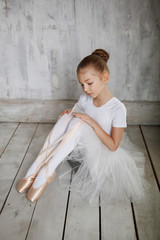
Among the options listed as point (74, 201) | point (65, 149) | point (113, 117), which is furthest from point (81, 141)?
point (74, 201)

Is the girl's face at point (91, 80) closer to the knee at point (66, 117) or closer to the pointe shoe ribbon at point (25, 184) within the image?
the knee at point (66, 117)

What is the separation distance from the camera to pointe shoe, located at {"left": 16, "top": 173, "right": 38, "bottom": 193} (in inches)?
51.6

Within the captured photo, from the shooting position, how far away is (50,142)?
4.44 ft

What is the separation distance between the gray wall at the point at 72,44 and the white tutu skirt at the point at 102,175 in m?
0.71

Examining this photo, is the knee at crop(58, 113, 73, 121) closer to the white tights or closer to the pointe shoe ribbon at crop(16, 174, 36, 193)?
the white tights

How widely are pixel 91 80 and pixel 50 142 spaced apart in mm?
433

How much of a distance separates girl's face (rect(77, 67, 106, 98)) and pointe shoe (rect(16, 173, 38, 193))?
58 cm

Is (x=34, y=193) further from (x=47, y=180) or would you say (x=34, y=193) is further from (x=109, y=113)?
(x=109, y=113)

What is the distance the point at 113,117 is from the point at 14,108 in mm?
1064

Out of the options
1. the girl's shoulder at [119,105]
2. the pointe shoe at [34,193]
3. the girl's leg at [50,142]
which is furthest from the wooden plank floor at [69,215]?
the girl's shoulder at [119,105]

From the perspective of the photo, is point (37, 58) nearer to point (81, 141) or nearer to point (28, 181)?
point (81, 141)

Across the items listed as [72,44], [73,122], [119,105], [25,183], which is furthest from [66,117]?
[72,44]

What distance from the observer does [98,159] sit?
1293 mm

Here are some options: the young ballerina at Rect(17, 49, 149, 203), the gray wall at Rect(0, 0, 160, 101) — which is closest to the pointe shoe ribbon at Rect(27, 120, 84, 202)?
the young ballerina at Rect(17, 49, 149, 203)
